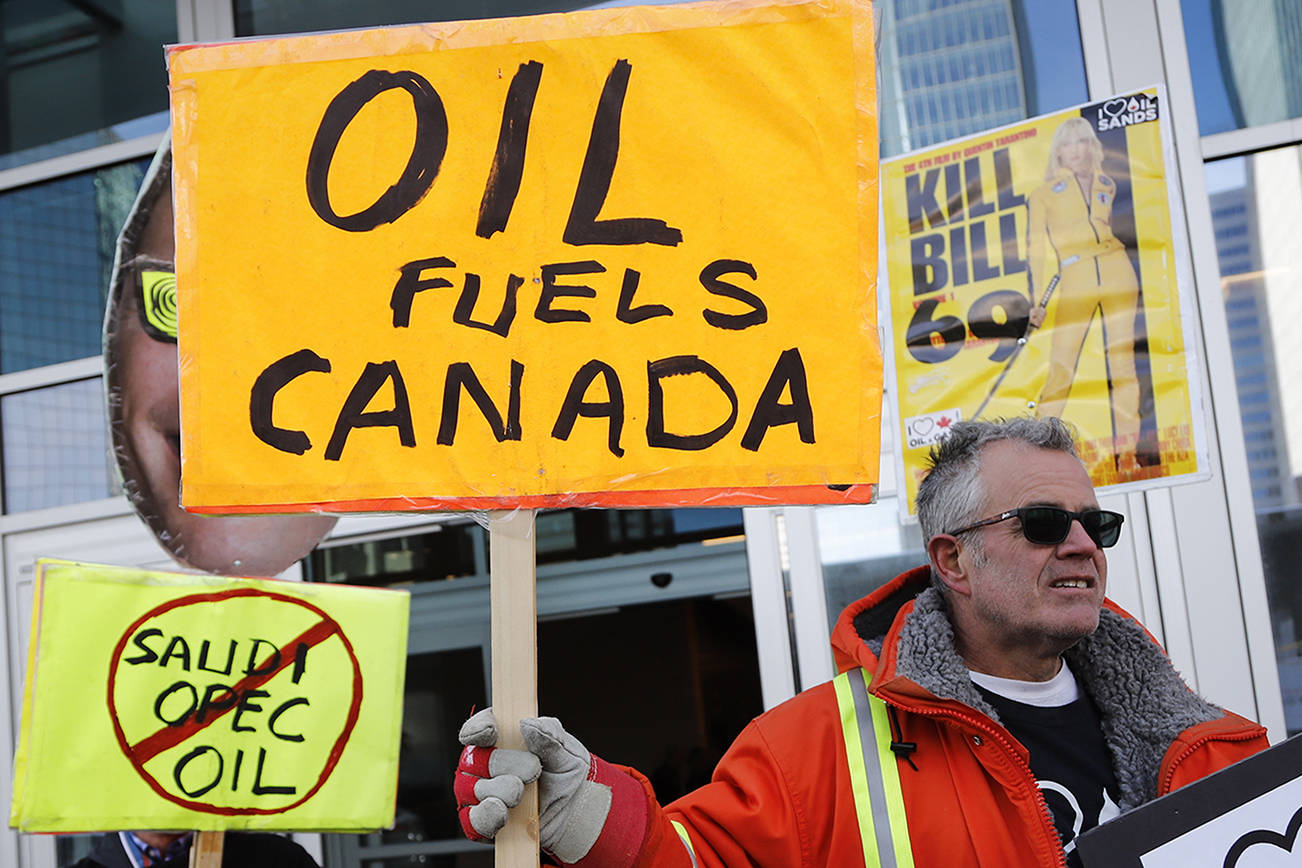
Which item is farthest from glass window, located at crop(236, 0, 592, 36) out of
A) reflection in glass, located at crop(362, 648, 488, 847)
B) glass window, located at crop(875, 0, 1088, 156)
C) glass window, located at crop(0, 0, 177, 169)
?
reflection in glass, located at crop(362, 648, 488, 847)

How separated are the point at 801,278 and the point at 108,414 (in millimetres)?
3001

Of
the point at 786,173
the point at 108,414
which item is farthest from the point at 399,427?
the point at 108,414

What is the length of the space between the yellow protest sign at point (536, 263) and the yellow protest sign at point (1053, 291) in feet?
3.93

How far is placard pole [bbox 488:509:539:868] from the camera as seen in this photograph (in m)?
1.40

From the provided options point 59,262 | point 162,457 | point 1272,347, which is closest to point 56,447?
point 59,262

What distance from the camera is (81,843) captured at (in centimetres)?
442

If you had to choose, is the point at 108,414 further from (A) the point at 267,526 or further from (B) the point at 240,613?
→ (B) the point at 240,613

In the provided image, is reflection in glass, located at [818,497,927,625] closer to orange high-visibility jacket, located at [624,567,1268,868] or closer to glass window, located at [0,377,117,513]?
orange high-visibility jacket, located at [624,567,1268,868]

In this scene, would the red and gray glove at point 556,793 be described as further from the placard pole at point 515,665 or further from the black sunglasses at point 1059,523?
the black sunglasses at point 1059,523

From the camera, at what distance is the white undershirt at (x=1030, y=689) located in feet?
6.16

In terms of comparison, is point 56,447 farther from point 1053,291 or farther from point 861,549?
point 1053,291

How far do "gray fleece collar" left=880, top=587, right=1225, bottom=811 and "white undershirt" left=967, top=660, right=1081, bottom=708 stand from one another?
0.18 ft

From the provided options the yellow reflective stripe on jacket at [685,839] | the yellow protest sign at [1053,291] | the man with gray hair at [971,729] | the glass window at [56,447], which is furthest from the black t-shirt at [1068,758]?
the glass window at [56,447]

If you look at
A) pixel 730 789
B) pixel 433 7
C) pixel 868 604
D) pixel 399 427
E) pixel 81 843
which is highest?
pixel 433 7
